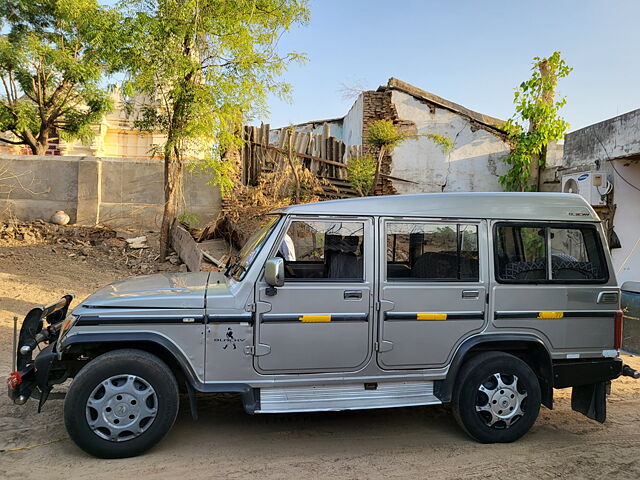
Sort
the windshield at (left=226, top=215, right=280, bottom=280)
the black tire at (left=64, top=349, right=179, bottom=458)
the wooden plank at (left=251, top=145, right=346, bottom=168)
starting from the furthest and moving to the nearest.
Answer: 1. the wooden plank at (left=251, top=145, right=346, bottom=168)
2. the windshield at (left=226, top=215, right=280, bottom=280)
3. the black tire at (left=64, top=349, right=179, bottom=458)

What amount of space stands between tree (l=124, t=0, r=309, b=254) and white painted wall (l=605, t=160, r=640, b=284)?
22.7 feet

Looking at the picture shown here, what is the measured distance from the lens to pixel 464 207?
14.3ft

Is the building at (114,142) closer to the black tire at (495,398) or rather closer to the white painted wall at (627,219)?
the white painted wall at (627,219)

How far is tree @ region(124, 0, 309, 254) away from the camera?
32.5 feet

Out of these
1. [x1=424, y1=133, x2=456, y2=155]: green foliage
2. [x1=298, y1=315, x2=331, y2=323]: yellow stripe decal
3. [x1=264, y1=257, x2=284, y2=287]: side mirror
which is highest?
[x1=424, y1=133, x2=456, y2=155]: green foliage

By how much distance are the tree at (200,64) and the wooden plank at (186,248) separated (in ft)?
0.95

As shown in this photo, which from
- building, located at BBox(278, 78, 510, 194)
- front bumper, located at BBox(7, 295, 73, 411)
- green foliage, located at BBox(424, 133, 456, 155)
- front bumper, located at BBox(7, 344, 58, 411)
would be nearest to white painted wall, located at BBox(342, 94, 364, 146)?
building, located at BBox(278, 78, 510, 194)

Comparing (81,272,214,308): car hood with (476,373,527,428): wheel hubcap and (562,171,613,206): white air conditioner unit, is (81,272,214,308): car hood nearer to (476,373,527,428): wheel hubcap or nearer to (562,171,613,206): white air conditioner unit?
(476,373,527,428): wheel hubcap

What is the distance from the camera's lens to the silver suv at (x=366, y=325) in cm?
378

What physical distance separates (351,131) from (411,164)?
11.1 ft

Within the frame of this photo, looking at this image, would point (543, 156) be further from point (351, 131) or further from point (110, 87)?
point (110, 87)

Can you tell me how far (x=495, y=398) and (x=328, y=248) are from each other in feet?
6.17

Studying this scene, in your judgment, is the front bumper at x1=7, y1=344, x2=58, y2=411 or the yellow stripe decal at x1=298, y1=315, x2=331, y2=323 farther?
the yellow stripe decal at x1=298, y1=315, x2=331, y2=323

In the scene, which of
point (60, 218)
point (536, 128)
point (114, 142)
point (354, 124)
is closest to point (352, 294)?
point (60, 218)
